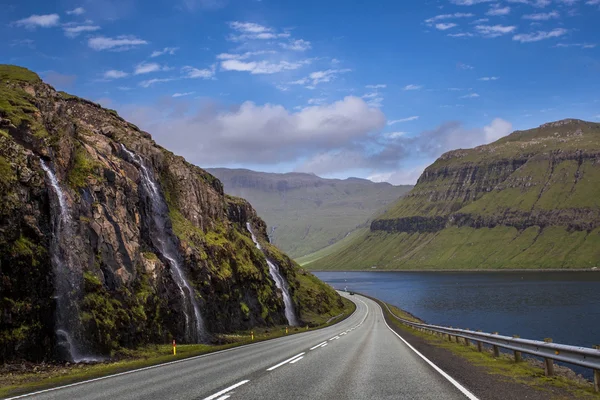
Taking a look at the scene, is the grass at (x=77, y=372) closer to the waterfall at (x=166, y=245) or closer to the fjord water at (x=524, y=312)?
the waterfall at (x=166, y=245)

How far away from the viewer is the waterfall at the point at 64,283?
27922 millimetres

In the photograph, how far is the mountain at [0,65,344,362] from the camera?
2712cm

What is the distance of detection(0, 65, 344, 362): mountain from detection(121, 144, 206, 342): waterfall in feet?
0.54

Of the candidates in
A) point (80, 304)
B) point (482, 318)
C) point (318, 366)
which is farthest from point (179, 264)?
point (482, 318)

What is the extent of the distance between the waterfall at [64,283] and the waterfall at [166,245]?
13.9m

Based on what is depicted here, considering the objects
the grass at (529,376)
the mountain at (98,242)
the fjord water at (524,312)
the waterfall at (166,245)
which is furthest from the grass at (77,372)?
the fjord water at (524,312)

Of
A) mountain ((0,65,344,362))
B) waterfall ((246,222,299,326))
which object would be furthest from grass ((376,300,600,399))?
waterfall ((246,222,299,326))

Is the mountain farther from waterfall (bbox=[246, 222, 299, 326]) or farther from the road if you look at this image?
waterfall (bbox=[246, 222, 299, 326])

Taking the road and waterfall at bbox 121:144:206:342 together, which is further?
waterfall at bbox 121:144:206:342

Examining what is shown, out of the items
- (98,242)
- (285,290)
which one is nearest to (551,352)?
(98,242)

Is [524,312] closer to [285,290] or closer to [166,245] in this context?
[285,290]

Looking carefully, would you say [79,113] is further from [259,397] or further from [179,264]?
[259,397]

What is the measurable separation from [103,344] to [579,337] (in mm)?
Answer: 66874

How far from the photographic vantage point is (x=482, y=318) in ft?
322
